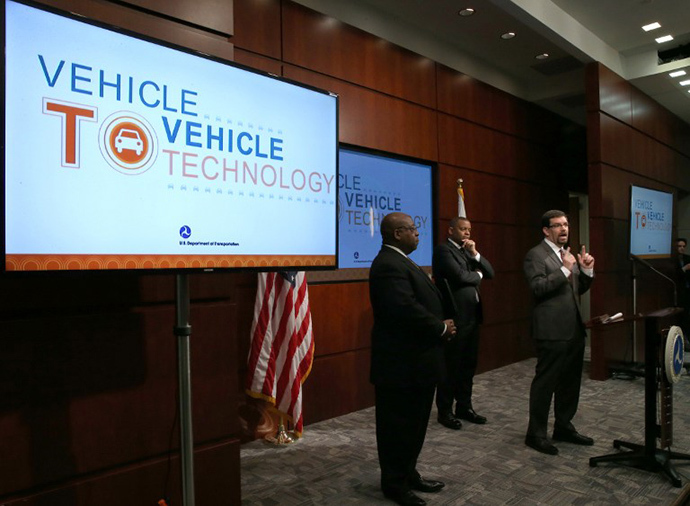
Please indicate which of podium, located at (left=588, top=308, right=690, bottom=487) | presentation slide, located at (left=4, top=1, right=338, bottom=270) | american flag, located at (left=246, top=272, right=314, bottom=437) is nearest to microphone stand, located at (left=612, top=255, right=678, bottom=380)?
podium, located at (left=588, top=308, right=690, bottom=487)

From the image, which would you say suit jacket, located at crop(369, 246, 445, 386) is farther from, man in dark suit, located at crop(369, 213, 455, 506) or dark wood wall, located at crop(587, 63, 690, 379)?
dark wood wall, located at crop(587, 63, 690, 379)

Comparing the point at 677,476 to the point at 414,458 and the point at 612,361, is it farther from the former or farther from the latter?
the point at 612,361

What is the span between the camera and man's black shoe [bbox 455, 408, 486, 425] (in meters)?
3.90

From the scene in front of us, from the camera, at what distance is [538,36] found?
5.44 meters

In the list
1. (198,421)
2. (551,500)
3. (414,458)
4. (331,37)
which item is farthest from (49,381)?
(331,37)

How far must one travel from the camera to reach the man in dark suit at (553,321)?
3205 mm

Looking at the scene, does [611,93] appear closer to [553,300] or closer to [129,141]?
[553,300]

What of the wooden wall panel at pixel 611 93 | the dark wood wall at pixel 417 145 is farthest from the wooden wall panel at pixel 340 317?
the wooden wall panel at pixel 611 93

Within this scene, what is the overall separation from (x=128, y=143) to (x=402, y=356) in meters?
1.51

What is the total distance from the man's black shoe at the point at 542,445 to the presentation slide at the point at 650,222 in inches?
137

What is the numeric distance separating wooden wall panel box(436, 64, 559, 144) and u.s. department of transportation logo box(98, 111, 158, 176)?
4.07m

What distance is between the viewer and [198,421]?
86.0 inches

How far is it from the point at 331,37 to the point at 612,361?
4.37 m

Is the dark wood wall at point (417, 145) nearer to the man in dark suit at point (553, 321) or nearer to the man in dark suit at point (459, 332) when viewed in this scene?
the man in dark suit at point (459, 332)
